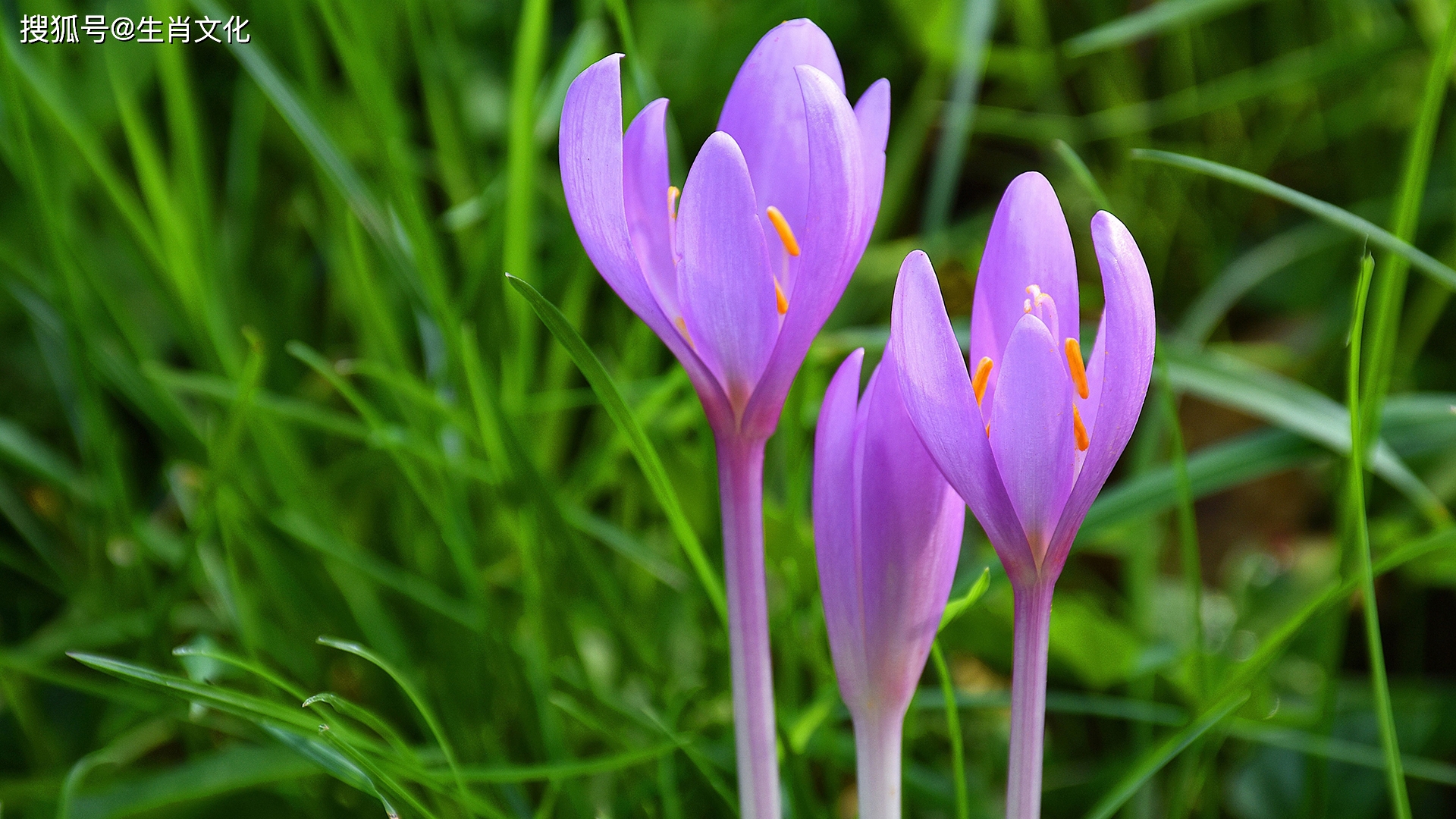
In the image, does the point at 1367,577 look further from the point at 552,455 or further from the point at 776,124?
the point at 552,455

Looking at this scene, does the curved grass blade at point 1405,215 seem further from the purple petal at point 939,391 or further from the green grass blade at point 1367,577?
the purple petal at point 939,391

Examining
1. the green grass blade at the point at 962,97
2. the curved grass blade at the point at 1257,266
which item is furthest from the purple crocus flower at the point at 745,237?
the curved grass blade at the point at 1257,266

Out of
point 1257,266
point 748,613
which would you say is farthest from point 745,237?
point 1257,266

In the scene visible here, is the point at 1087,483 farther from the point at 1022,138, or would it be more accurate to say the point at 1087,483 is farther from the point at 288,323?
the point at 1022,138

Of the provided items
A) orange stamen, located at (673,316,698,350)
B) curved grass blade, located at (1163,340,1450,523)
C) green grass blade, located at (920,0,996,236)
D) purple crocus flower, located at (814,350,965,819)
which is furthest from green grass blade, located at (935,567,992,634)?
green grass blade, located at (920,0,996,236)

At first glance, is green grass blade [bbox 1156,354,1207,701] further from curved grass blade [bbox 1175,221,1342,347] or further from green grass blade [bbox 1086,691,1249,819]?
curved grass blade [bbox 1175,221,1342,347]

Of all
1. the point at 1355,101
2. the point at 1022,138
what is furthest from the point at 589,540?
the point at 1355,101
